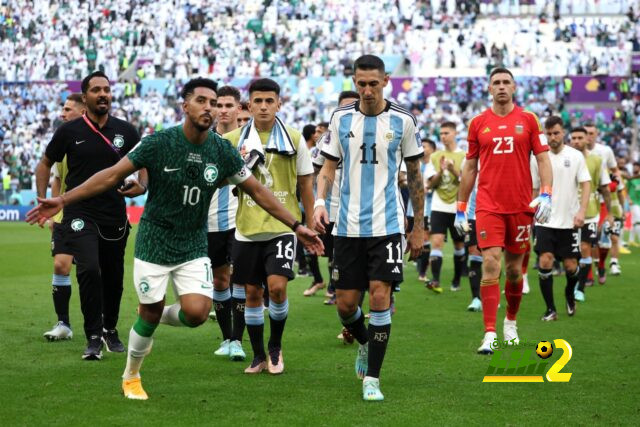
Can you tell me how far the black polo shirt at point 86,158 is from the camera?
898 centimetres

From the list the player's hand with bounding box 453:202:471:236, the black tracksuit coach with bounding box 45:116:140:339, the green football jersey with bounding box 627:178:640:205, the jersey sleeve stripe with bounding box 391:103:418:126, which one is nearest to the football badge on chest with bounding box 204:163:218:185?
the jersey sleeve stripe with bounding box 391:103:418:126

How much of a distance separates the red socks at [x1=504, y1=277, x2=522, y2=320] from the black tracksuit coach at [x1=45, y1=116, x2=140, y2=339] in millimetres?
3713

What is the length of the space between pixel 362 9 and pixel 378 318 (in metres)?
46.1

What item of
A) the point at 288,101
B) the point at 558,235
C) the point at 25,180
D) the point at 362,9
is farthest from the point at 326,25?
the point at 558,235

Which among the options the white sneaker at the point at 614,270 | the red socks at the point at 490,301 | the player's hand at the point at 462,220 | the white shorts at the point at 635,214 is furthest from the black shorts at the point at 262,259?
the white shorts at the point at 635,214

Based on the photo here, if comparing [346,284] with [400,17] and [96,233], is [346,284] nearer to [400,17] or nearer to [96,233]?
[96,233]

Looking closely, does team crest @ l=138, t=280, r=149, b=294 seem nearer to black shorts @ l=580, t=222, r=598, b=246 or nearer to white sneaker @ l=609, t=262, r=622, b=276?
black shorts @ l=580, t=222, r=598, b=246

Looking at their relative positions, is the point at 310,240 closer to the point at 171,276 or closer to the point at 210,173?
the point at 210,173

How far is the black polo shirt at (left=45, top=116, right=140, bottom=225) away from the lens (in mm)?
8984

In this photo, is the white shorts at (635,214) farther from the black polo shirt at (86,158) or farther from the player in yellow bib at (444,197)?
the black polo shirt at (86,158)

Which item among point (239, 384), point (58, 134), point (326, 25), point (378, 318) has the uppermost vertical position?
point (326, 25)

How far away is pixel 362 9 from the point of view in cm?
5197

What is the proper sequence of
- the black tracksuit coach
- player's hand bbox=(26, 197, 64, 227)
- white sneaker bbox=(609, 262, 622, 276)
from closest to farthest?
A: player's hand bbox=(26, 197, 64, 227), the black tracksuit coach, white sneaker bbox=(609, 262, 622, 276)

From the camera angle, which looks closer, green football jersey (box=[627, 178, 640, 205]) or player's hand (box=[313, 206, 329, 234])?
→ player's hand (box=[313, 206, 329, 234])
